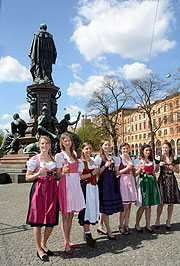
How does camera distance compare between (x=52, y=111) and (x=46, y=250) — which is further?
(x=52, y=111)

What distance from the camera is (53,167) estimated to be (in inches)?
152

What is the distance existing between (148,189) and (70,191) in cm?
180

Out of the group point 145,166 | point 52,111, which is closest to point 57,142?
point 52,111

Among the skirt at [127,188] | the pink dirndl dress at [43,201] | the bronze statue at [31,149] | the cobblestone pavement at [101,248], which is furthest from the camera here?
the bronze statue at [31,149]

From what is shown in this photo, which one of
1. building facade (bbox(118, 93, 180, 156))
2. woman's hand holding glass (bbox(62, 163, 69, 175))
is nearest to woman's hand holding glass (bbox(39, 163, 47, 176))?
woman's hand holding glass (bbox(62, 163, 69, 175))

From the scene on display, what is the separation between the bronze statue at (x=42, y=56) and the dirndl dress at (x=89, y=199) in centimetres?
1456

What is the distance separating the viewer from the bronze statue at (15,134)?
15.5 meters

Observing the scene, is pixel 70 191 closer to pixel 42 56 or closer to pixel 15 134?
pixel 15 134

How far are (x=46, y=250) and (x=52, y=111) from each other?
13820 mm

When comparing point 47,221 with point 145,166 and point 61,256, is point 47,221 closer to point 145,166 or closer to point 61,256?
point 61,256

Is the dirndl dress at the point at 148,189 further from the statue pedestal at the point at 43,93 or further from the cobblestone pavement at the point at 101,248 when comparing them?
the statue pedestal at the point at 43,93

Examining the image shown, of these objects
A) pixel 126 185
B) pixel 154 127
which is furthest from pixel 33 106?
pixel 154 127

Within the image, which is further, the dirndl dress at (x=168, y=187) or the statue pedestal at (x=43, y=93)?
the statue pedestal at (x=43, y=93)

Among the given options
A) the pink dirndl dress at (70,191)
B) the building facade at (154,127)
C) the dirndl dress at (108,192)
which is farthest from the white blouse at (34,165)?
the building facade at (154,127)
